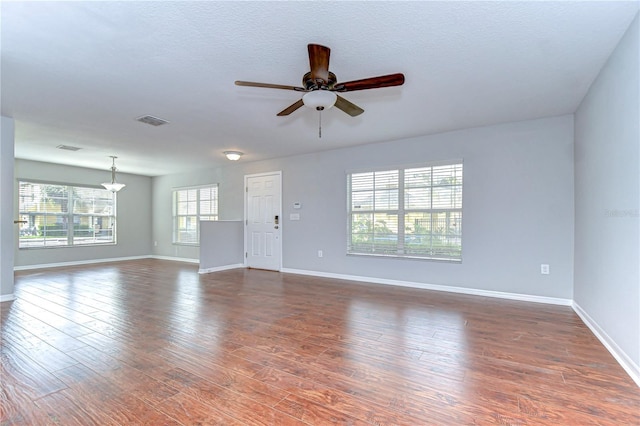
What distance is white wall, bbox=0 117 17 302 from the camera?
390 cm

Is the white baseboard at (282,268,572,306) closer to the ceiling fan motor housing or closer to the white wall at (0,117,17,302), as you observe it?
the ceiling fan motor housing

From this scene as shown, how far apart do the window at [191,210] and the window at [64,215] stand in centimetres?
158

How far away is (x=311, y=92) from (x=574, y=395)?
2676mm

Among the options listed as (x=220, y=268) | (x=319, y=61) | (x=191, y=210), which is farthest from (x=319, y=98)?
(x=191, y=210)

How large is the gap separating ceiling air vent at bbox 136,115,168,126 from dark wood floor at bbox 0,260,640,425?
238cm

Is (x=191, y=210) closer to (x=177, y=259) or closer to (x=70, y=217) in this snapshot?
(x=177, y=259)

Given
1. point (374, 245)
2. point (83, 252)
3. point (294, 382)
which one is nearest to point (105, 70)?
point (294, 382)

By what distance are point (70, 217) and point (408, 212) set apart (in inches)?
308

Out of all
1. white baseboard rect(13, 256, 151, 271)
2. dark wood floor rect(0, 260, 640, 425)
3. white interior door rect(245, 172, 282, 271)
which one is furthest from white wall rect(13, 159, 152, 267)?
white interior door rect(245, 172, 282, 271)

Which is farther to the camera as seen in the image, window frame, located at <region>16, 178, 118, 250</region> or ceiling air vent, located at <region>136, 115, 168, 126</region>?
window frame, located at <region>16, 178, 118, 250</region>

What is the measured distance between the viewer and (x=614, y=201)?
7.93ft

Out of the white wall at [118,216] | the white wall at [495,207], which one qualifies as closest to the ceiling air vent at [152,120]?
the white wall at [495,207]

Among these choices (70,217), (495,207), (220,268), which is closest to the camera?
(495,207)

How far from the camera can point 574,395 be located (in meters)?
1.86
